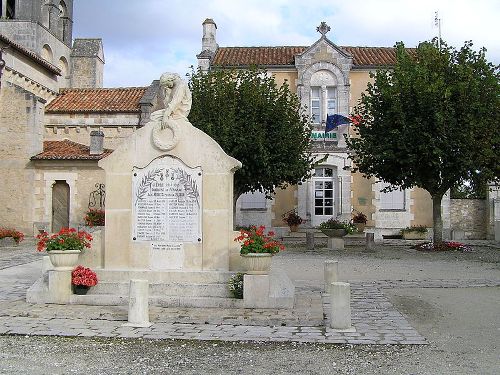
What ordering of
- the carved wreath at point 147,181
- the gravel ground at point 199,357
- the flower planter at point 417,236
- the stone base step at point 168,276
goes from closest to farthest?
the gravel ground at point 199,357
the stone base step at point 168,276
the carved wreath at point 147,181
the flower planter at point 417,236

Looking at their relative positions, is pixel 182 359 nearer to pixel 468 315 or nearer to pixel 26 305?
pixel 26 305

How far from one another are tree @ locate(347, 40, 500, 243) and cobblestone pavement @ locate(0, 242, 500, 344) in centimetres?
1130

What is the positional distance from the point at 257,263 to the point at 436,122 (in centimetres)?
1302

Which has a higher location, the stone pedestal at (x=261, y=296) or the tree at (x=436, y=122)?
the tree at (x=436, y=122)

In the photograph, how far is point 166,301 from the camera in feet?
30.1

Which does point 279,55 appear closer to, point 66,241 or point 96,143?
point 96,143

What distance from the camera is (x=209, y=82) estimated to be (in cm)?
2306

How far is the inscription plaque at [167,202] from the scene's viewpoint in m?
9.77

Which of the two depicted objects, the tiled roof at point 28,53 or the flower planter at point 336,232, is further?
the tiled roof at point 28,53

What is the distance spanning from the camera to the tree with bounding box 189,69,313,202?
21766 millimetres

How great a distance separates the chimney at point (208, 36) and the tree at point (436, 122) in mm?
11833

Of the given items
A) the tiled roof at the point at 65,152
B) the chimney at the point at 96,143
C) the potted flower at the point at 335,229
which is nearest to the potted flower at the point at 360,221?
the potted flower at the point at 335,229

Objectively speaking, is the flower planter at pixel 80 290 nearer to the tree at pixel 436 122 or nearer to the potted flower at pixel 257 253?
the potted flower at pixel 257 253

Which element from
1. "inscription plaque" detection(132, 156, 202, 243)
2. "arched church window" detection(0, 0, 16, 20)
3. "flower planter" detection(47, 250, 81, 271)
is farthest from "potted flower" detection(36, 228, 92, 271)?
"arched church window" detection(0, 0, 16, 20)
